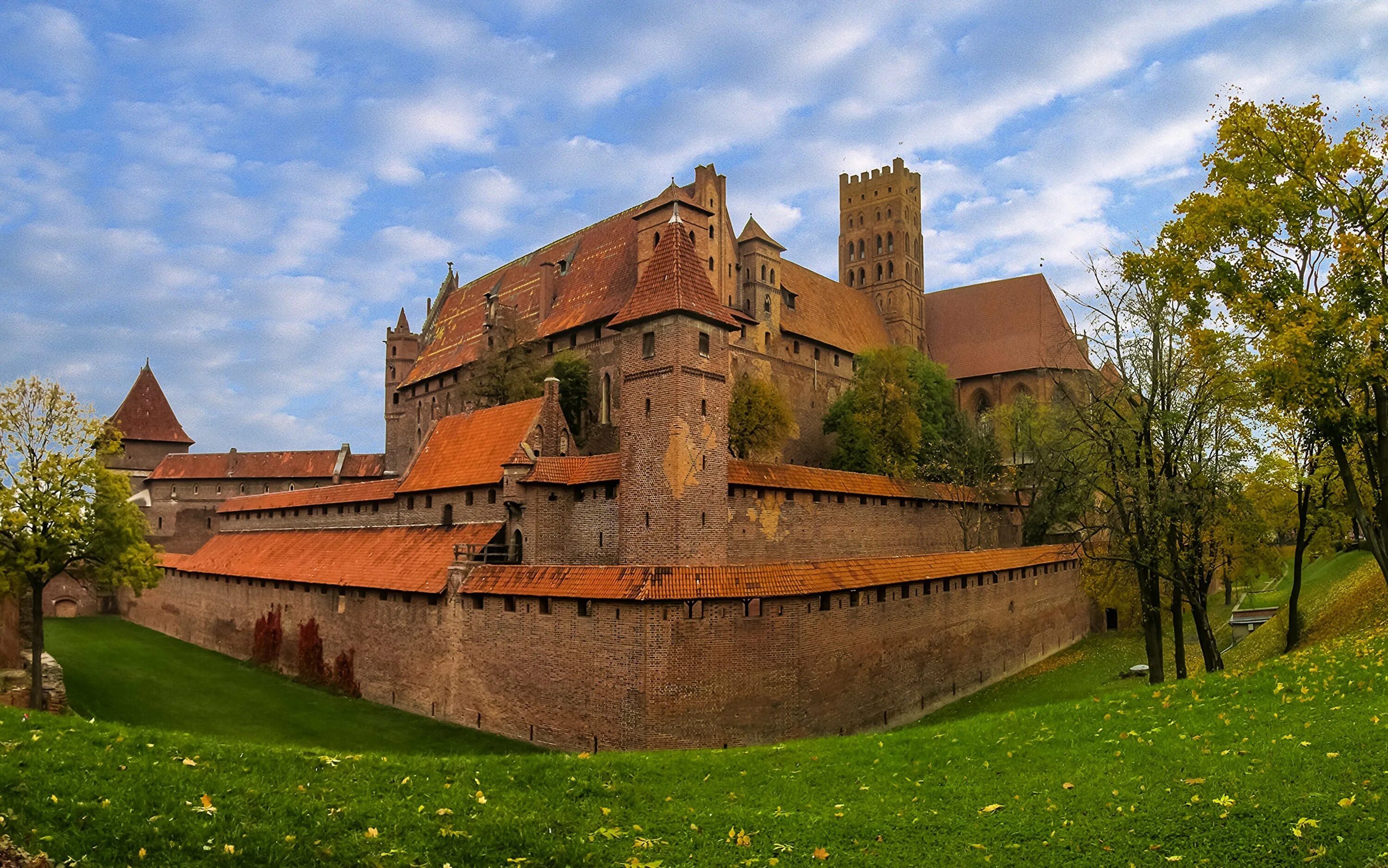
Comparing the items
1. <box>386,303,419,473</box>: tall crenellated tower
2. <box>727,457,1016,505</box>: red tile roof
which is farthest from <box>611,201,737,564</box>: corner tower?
<box>386,303,419,473</box>: tall crenellated tower

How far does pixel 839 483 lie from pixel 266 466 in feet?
132

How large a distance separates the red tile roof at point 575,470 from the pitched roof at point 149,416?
45.2 metres

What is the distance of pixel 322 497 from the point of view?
38906 mm

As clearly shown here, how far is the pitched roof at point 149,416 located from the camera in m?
61.2

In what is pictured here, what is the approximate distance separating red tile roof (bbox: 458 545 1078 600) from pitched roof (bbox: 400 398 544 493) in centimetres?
580

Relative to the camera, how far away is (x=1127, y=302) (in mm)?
21297

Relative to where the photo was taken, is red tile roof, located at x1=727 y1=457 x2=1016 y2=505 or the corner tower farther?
red tile roof, located at x1=727 y1=457 x2=1016 y2=505

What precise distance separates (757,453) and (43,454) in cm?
2464

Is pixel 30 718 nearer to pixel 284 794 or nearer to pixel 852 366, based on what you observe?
pixel 284 794

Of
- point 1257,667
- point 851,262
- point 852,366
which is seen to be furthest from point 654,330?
point 851,262

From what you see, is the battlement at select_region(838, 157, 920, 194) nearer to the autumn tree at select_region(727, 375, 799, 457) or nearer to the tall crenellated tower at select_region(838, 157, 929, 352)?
the tall crenellated tower at select_region(838, 157, 929, 352)

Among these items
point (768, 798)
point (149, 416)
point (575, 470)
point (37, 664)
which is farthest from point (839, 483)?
point (149, 416)

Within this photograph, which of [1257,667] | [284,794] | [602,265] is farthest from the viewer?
[602,265]

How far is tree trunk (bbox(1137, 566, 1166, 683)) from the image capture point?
72.3 ft
